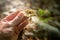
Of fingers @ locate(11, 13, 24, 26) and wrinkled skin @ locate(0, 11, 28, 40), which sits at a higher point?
fingers @ locate(11, 13, 24, 26)

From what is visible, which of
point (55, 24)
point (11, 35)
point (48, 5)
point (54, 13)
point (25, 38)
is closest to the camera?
point (11, 35)

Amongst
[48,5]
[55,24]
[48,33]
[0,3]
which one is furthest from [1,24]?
[48,5]

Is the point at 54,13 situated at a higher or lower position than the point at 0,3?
lower

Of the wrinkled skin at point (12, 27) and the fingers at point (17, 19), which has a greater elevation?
the fingers at point (17, 19)

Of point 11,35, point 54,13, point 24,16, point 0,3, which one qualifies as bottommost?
point 54,13

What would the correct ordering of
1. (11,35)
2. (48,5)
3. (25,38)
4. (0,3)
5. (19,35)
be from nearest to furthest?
1. (11,35)
2. (19,35)
3. (25,38)
4. (0,3)
5. (48,5)

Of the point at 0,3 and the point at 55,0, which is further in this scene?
the point at 55,0

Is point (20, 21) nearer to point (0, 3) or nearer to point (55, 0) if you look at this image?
point (0, 3)
